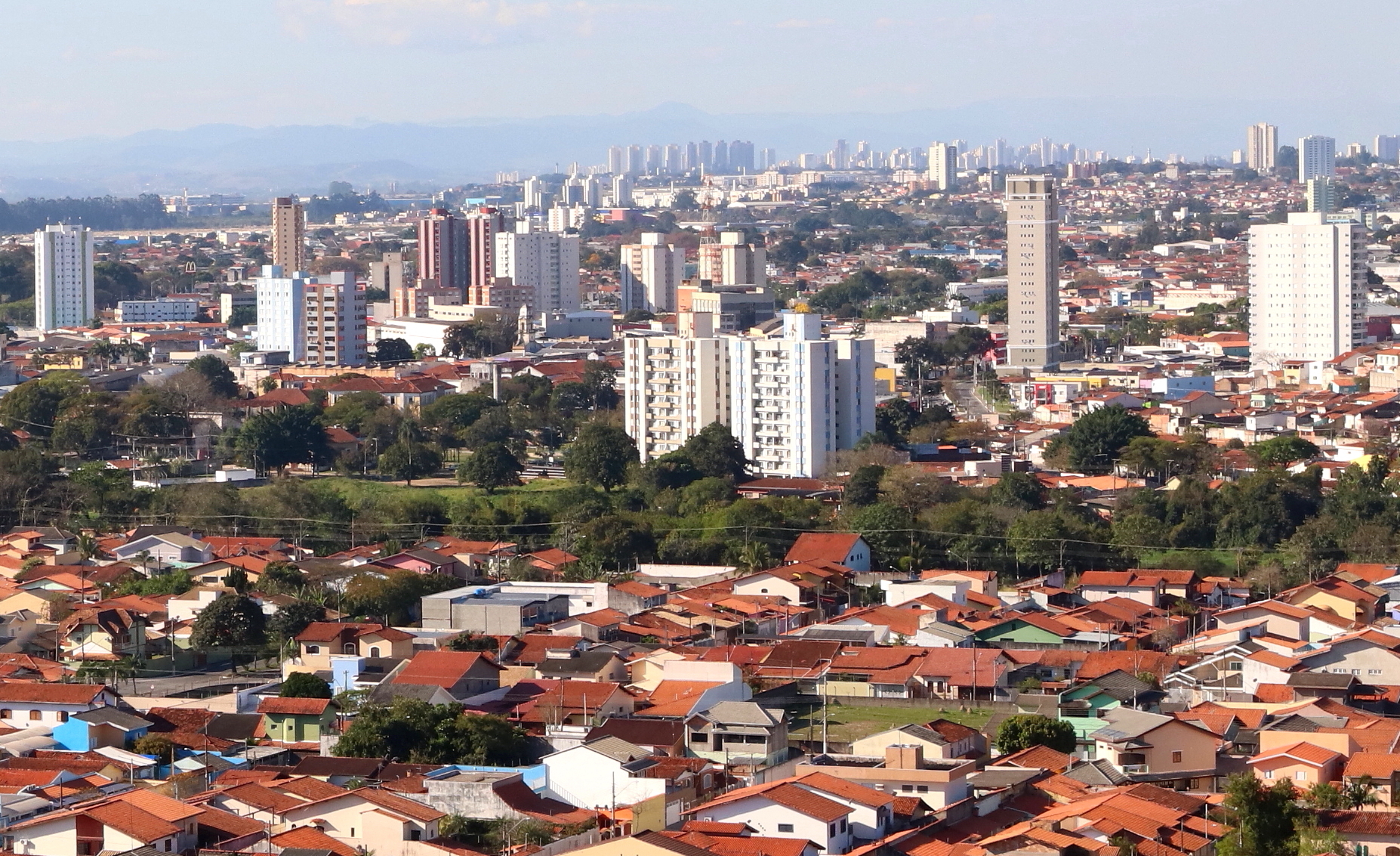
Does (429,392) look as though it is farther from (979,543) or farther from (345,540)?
(979,543)

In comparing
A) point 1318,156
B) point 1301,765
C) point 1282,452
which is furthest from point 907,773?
point 1318,156

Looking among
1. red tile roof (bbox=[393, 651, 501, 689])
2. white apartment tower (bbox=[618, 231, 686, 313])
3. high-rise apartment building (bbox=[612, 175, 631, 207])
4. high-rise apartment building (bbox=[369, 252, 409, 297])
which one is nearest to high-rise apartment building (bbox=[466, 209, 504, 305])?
high-rise apartment building (bbox=[369, 252, 409, 297])

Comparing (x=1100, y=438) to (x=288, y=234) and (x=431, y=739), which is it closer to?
(x=431, y=739)

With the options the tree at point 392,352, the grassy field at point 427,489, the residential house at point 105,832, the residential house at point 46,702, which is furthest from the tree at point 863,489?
the tree at point 392,352

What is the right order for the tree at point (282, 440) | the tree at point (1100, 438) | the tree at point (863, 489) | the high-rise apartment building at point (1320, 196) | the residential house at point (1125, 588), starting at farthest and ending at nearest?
the high-rise apartment building at point (1320, 196)
the tree at point (282, 440)
the tree at point (1100, 438)
the tree at point (863, 489)
the residential house at point (1125, 588)

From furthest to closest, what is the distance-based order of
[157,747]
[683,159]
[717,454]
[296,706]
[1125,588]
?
[683,159]
[717,454]
[1125,588]
[296,706]
[157,747]

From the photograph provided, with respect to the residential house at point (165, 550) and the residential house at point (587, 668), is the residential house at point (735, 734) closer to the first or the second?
the residential house at point (587, 668)

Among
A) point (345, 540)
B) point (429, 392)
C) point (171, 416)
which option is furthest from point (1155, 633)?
point (429, 392)

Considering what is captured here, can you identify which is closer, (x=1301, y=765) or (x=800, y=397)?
(x=1301, y=765)
